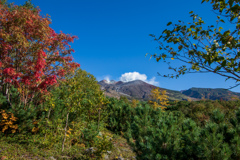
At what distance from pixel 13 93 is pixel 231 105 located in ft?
62.3

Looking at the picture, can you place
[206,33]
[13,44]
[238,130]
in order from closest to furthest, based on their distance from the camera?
1. [206,33]
2. [238,130]
3. [13,44]

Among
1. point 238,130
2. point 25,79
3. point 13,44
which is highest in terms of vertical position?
point 13,44

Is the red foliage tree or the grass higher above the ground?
the red foliage tree

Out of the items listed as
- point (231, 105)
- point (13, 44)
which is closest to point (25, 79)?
point (13, 44)

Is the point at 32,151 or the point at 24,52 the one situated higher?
the point at 24,52

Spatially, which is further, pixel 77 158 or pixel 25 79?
pixel 25 79

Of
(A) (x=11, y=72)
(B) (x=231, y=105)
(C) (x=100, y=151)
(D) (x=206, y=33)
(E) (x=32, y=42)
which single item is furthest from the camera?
(B) (x=231, y=105)

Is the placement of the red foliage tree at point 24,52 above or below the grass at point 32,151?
above

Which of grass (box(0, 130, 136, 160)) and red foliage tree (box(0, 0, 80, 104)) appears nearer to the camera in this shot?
grass (box(0, 130, 136, 160))

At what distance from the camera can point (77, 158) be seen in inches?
189

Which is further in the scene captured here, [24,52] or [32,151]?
[24,52]

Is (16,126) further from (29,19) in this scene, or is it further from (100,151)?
(29,19)

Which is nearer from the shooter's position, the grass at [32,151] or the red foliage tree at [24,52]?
the grass at [32,151]

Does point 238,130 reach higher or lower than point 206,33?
lower
